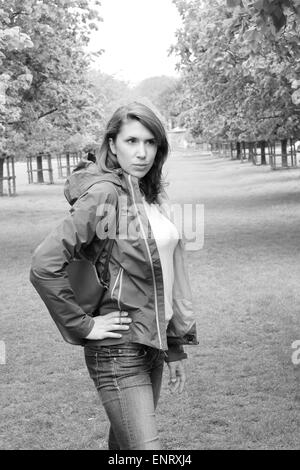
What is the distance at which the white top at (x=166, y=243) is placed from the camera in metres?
3.31

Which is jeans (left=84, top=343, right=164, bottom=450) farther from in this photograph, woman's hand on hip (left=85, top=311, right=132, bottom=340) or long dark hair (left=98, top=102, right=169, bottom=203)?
long dark hair (left=98, top=102, right=169, bottom=203)

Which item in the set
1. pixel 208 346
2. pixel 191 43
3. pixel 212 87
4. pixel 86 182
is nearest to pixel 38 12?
pixel 191 43

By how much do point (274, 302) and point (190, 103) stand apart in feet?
76.3

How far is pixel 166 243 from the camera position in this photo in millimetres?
3326

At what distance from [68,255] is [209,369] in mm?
4490

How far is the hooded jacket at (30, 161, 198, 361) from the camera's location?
3.12m

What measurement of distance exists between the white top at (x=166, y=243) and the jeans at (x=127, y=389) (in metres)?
0.24


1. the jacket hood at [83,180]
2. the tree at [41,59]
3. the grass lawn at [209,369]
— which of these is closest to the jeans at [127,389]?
the jacket hood at [83,180]

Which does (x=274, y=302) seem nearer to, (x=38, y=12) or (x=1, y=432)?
(x=1, y=432)

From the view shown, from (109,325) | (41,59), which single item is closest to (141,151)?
(109,325)

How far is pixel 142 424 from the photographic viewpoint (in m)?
3.12

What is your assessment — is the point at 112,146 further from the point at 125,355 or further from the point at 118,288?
the point at 125,355
